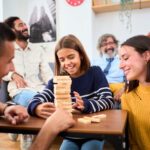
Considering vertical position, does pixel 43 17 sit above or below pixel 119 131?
above

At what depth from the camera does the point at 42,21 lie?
13.9 ft

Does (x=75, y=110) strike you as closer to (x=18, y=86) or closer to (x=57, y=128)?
(x=57, y=128)

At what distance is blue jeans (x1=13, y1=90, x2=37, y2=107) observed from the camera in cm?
254

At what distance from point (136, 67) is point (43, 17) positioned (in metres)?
3.18

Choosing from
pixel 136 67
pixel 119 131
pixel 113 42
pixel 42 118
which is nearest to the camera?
pixel 119 131

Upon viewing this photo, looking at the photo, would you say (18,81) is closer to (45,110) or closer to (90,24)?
(45,110)

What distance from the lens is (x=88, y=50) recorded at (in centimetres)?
387

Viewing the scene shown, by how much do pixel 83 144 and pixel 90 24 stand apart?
2901 mm

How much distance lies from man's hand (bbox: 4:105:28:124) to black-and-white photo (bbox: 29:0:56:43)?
122 inches

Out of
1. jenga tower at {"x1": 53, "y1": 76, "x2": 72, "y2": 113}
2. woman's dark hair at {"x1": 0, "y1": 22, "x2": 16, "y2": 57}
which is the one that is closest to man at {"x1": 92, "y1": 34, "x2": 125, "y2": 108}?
jenga tower at {"x1": 53, "y1": 76, "x2": 72, "y2": 113}

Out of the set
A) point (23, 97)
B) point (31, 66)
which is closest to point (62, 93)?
point (23, 97)

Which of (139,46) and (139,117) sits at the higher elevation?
(139,46)

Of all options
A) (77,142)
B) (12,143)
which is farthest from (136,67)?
(12,143)

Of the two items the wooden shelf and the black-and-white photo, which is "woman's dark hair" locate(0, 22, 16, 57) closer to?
the wooden shelf
